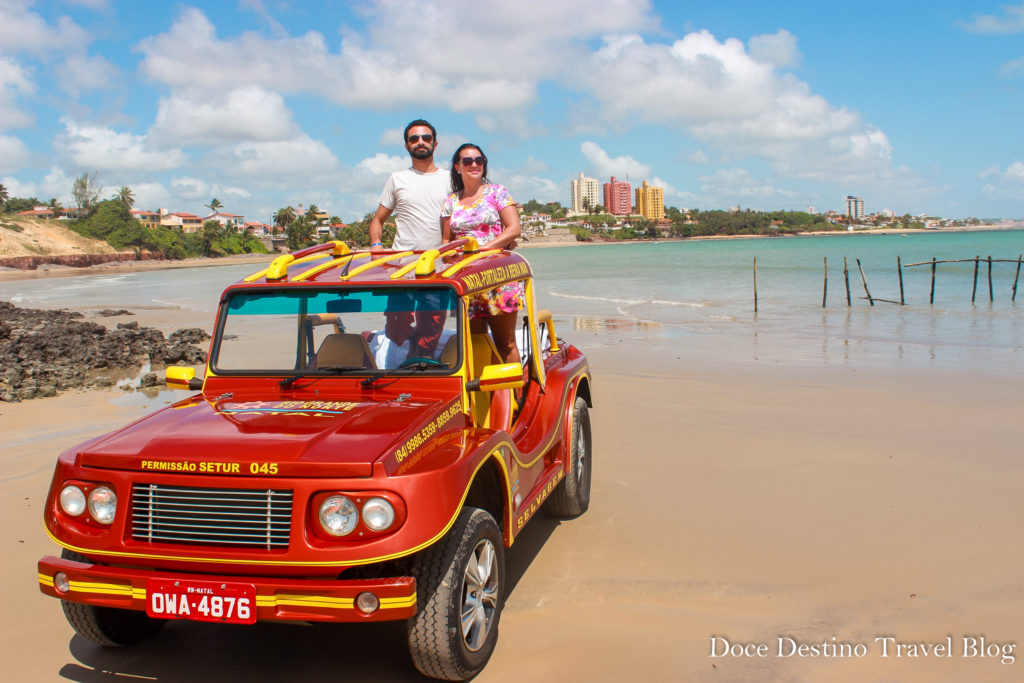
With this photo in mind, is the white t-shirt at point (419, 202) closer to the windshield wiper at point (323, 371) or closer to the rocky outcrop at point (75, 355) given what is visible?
the windshield wiper at point (323, 371)

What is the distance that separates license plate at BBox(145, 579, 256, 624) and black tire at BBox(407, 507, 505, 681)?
66cm

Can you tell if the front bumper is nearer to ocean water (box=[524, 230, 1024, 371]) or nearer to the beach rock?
ocean water (box=[524, 230, 1024, 371])

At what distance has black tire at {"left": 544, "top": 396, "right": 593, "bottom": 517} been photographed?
582 cm

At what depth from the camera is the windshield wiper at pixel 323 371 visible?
4336 mm

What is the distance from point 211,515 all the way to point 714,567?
308 cm

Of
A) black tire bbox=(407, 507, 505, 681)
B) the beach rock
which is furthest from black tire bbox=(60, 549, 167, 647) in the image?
the beach rock

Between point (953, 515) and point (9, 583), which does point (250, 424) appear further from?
point (953, 515)

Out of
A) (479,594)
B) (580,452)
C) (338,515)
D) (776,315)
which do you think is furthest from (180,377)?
(776,315)

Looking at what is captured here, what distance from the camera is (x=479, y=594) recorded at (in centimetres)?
373

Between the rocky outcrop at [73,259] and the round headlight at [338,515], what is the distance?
83.0 metres

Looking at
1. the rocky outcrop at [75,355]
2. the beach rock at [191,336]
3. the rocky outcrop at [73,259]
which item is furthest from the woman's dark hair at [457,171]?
the rocky outcrop at [73,259]

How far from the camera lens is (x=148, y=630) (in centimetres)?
404

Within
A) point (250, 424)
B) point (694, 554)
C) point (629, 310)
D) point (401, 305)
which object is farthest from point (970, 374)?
point (629, 310)

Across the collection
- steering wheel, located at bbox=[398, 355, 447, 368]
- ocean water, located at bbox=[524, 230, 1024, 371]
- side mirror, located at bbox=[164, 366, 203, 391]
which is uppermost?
steering wheel, located at bbox=[398, 355, 447, 368]
